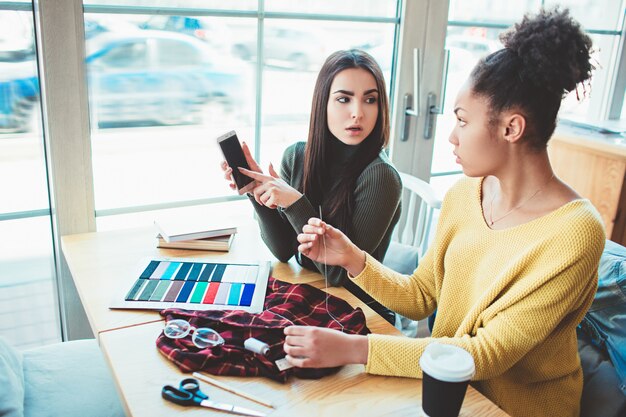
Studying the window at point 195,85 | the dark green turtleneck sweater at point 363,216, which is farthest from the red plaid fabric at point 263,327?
the window at point 195,85

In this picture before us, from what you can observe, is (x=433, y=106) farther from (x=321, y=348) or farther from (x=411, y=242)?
(x=321, y=348)

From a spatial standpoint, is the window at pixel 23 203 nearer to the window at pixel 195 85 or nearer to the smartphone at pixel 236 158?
the window at pixel 195 85

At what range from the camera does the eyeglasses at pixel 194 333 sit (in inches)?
47.8

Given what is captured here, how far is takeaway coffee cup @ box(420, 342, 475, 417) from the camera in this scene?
2.95 ft

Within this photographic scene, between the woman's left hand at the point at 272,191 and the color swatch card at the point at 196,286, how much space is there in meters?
0.17

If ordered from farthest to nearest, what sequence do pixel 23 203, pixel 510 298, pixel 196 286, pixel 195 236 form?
1. pixel 23 203
2. pixel 195 236
3. pixel 196 286
4. pixel 510 298

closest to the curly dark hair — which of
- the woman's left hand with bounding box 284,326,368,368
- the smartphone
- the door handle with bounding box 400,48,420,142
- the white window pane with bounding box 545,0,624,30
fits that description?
the woman's left hand with bounding box 284,326,368,368

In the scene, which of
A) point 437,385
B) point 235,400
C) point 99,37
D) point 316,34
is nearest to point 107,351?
point 235,400

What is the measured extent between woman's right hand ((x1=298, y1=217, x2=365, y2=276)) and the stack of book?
0.42 m

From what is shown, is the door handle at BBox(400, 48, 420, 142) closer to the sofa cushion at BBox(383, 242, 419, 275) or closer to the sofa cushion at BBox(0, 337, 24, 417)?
the sofa cushion at BBox(383, 242, 419, 275)

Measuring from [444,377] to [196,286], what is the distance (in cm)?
75

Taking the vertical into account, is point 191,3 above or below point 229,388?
above

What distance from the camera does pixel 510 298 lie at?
45.7 inches

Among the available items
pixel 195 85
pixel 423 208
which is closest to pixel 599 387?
pixel 423 208
